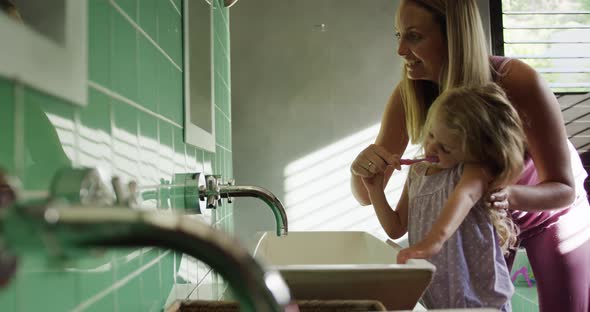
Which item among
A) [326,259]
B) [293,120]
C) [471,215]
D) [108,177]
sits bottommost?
[326,259]

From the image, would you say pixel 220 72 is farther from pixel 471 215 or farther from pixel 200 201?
pixel 471 215

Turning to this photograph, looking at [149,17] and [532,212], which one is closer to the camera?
[149,17]

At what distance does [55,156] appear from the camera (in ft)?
1.30

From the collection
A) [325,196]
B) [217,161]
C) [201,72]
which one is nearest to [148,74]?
[201,72]

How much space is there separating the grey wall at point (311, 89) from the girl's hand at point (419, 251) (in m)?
1.98

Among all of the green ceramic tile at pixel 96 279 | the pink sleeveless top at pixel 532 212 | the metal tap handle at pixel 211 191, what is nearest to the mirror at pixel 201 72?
the metal tap handle at pixel 211 191

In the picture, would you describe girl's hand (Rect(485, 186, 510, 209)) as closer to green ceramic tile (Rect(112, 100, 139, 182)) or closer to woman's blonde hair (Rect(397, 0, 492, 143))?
woman's blonde hair (Rect(397, 0, 492, 143))

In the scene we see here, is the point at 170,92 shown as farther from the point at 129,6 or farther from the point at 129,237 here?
the point at 129,237

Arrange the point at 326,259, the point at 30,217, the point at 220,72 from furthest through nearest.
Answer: the point at 220,72 → the point at 326,259 → the point at 30,217

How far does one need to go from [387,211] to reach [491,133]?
343 millimetres

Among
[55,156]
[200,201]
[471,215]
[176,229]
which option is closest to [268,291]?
[176,229]

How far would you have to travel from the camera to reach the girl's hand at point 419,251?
0.84 m

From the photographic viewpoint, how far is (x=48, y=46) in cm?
38

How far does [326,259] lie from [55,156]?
102cm
